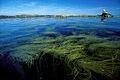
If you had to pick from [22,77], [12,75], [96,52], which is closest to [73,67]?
[96,52]

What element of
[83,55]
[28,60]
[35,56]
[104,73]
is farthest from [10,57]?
[104,73]

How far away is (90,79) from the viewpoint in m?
1.51

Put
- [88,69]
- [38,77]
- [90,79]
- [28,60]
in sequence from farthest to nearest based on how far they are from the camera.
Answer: [28,60] → [88,69] → [38,77] → [90,79]

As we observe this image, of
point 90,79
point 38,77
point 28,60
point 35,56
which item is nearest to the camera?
point 90,79

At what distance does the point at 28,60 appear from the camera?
2164 mm

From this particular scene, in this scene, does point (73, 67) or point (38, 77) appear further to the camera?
point (73, 67)

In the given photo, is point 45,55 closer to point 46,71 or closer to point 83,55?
point 46,71

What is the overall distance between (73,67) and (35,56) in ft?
4.36

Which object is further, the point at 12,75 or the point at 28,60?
the point at 28,60

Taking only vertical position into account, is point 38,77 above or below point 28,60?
below

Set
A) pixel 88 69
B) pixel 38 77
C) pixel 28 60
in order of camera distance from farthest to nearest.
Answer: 1. pixel 28 60
2. pixel 88 69
3. pixel 38 77

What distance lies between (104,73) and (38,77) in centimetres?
158

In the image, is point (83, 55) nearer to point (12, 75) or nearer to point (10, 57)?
point (12, 75)

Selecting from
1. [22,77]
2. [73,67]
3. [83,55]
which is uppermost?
[83,55]
